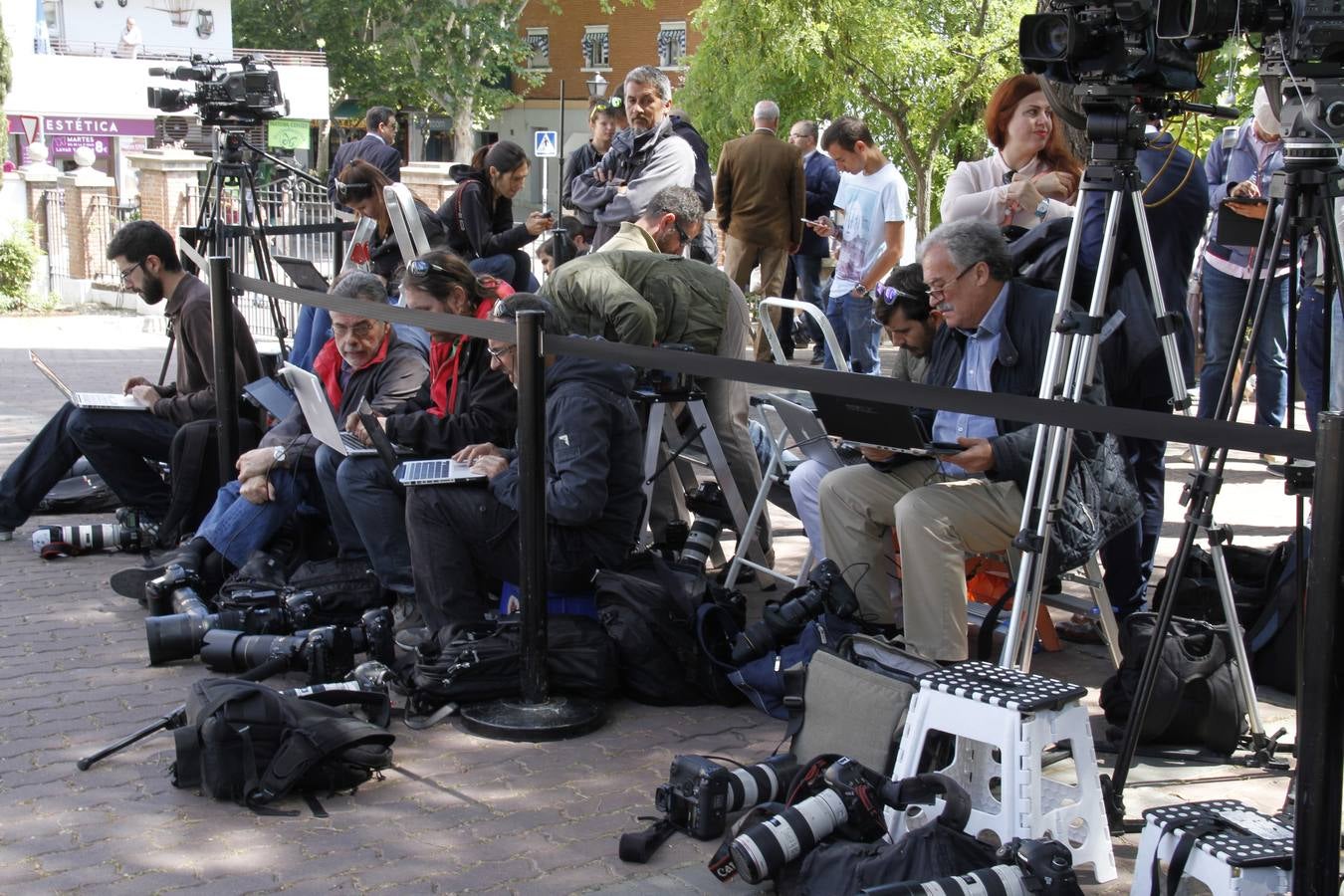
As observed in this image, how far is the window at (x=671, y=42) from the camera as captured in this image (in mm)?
44625

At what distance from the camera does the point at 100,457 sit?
6.74 meters

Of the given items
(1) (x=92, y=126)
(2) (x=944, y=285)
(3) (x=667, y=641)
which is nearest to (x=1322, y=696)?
(2) (x=944, y=285)

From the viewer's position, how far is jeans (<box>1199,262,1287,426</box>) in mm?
6922

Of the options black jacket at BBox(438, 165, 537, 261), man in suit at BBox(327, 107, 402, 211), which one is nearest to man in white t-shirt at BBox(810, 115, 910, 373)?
black jacket at BBox(438, 165, 537, 261)

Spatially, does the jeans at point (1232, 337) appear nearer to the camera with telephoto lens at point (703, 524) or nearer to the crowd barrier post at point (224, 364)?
the camera with telephoto lens at point (703, 524)

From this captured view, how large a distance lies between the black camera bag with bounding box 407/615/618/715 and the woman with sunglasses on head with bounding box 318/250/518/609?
3.03 ft

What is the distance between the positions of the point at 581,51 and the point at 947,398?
1885 inches

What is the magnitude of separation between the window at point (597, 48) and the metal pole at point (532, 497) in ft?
149

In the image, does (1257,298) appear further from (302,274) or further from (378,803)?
(302,274)

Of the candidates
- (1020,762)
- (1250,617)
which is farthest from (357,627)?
(1250,617)

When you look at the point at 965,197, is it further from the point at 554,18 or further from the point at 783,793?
the point at 554,18

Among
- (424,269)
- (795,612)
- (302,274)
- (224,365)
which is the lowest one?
(795,612)

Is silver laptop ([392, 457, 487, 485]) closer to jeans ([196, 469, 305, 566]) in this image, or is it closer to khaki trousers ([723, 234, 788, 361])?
jeans ([196, 469, 305, 566])

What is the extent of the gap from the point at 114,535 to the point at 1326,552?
547 cm
